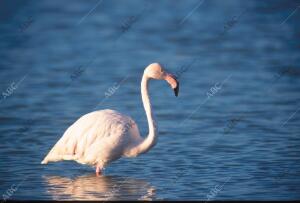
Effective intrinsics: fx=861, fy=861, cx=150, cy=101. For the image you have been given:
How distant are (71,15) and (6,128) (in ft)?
44.1

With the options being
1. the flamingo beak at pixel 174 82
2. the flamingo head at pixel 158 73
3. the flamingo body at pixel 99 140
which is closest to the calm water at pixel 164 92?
the flamingo body at pixel 99 140

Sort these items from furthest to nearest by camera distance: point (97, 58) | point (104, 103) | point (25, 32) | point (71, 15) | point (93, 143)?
point (71, 15)
point (25, 32)
point (97, 58)
point (104, 103)
point (93, 143)

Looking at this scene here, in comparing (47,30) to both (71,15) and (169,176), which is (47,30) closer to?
(71,15)

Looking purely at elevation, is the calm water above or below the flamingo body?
below

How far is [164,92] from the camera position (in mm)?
20625

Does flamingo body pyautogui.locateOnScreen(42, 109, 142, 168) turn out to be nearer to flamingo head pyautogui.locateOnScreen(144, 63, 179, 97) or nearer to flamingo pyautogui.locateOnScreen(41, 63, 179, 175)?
flamingo pyautogui.locateOnScreen(41, 63, 179, 175)

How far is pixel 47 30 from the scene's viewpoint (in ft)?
93.7

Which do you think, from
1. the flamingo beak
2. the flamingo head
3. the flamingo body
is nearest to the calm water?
the flamingo body

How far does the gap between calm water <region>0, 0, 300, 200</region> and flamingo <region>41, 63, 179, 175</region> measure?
1.34 ft

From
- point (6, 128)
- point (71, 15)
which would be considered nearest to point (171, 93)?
point (6, 128)

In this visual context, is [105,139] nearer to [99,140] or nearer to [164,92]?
[99,140]

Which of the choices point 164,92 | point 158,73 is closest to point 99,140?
point 158,73

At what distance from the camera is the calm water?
46.5 feet

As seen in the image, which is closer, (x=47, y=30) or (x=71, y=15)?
(x=47, y=30)
